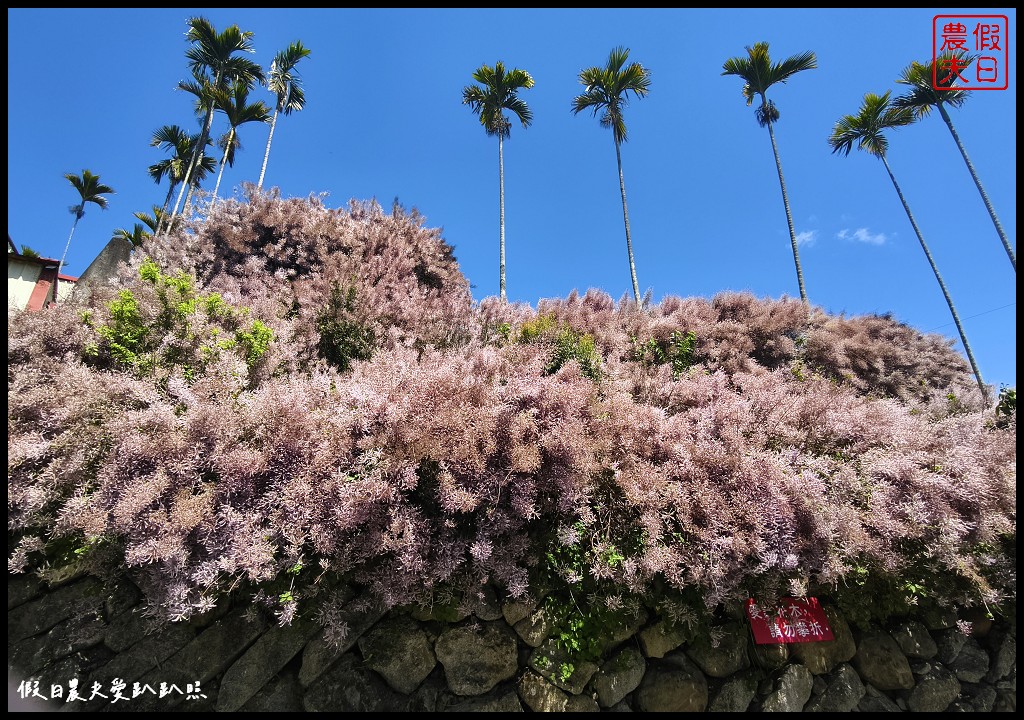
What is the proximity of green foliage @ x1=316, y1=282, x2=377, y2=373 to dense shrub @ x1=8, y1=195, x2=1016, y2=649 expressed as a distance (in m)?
0.40

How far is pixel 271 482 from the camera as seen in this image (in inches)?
106

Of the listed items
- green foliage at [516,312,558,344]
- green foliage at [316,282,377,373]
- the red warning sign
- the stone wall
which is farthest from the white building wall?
the red warning sign

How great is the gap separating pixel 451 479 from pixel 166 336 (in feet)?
10.1

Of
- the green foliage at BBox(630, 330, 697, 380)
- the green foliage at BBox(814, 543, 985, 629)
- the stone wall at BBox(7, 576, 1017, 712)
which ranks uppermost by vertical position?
the green foliage at BBox(630, 330, 697, 380)

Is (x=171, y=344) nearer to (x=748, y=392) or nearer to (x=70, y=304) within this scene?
(x=70, y=304)

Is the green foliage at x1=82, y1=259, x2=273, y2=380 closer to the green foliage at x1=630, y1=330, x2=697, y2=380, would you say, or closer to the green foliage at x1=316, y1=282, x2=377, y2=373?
the green foliage at x1=316, y1=282, x2=377, y2=373

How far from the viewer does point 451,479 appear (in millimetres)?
2658

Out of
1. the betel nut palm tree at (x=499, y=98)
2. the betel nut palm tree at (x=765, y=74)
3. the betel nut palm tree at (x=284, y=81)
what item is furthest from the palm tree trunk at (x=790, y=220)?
the betel nut palm tree at (x=284, y=81)

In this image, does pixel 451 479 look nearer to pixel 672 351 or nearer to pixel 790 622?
pixel 790 622

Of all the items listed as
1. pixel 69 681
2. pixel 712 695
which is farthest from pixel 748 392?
pixel 69 681

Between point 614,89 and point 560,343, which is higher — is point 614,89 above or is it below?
above

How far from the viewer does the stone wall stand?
8.98 feet

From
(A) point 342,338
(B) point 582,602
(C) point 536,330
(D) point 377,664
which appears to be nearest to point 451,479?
(B) point 582,602

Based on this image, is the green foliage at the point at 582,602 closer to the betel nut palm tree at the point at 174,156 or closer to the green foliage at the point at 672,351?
the green foliage at the point at 672,351
